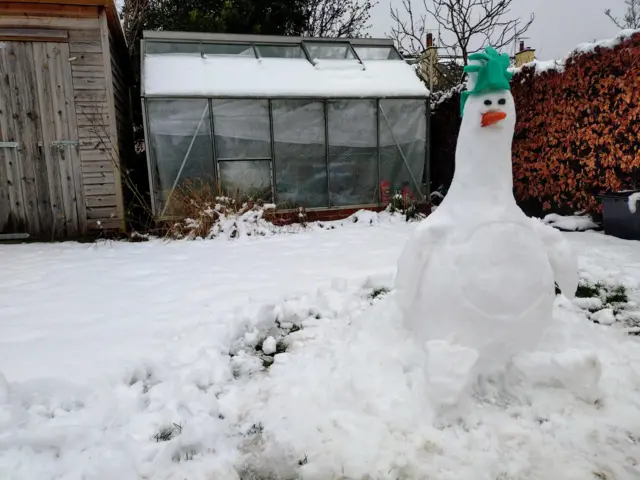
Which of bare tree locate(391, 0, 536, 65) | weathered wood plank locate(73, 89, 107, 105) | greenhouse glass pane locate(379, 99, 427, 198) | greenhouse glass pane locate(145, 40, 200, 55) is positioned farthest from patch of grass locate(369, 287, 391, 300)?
bare tree locate(391, 0, 536, 65)

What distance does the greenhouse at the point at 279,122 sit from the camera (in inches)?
239

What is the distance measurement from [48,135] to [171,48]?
2.20m

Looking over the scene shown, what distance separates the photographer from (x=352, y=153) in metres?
6.83

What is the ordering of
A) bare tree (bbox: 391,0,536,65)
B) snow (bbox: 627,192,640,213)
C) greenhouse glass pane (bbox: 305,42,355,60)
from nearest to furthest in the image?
snow (bbox: 627,192,640,213) < greenhouse glass pane (bbox: 305,42,355,60) < bare tree (bbox: 391,0,536,65)

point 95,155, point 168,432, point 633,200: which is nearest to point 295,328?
point 168,432

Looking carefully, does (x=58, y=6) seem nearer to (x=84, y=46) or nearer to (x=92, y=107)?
(x=84, y=46)

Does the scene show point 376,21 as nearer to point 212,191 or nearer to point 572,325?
point 212,191

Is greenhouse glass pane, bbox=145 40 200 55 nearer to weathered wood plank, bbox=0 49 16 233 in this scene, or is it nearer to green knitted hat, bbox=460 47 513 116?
weathered wood plank, bbox=0 49 16 233

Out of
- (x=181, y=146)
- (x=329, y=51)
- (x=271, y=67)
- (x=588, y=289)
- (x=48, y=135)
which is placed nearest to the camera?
(x=588, y=289)

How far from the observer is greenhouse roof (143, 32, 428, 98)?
622 cm

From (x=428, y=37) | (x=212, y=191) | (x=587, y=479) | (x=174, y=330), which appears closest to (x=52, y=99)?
(x=212, y=191)

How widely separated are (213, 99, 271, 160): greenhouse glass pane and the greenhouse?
0.01 metres

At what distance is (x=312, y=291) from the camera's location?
3289mm

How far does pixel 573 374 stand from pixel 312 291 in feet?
5.96
